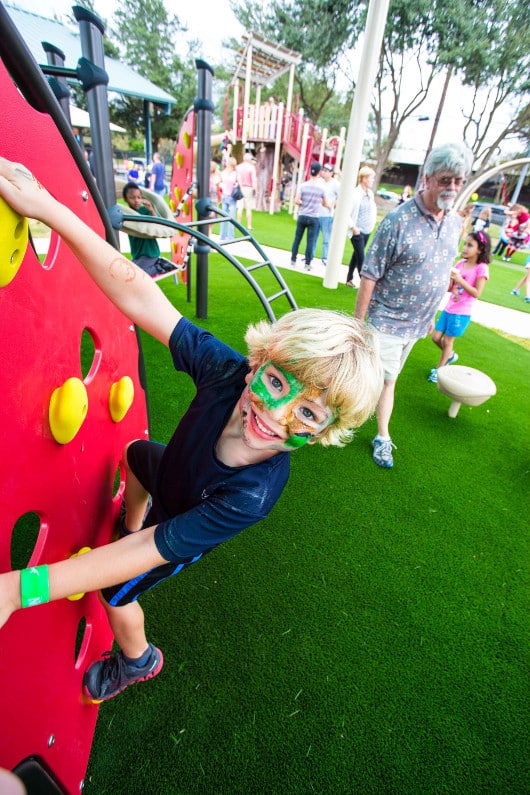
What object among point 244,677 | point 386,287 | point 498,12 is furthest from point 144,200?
point 498,12

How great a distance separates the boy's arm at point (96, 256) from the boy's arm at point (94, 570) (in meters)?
0.56

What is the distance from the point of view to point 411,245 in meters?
2.22

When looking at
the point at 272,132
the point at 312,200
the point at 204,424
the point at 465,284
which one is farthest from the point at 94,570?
the point at 272,132

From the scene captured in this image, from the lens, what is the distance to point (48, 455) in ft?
3.11

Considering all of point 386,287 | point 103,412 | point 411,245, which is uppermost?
point 411,245

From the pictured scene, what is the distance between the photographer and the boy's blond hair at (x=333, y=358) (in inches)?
38.0

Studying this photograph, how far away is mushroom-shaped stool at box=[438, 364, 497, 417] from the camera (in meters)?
3.15

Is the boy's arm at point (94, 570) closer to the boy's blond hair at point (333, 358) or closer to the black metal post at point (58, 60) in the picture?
the boy's blond hair at point (333, 358)

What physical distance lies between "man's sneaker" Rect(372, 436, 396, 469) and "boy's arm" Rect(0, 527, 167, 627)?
210 centimetres

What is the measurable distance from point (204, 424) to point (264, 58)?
19.9 m

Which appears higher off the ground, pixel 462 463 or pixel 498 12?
pixel 498 12

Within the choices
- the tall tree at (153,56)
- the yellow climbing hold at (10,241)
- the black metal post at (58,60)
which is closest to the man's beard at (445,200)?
the yellow climbing hold at (10,241)

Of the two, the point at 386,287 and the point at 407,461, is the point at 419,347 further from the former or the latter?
the point at 386,287

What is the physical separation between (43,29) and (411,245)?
1489cm
